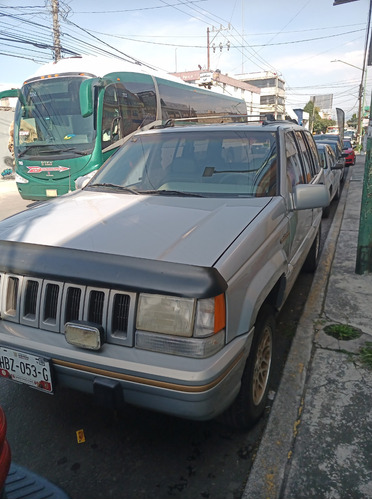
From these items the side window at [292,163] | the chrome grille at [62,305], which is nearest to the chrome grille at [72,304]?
the chrome grille at [62,305]

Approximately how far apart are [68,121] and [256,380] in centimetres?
850

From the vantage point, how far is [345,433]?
7.97 feet

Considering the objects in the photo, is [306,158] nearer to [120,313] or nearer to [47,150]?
[120,313]

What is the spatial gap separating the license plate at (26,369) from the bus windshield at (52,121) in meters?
7.68

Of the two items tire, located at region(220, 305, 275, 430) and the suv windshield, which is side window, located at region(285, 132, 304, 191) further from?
tire, located at region(220, 305, 275, 430)

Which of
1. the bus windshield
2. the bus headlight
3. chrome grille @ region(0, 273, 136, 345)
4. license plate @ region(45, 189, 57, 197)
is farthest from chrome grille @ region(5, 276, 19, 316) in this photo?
the bus headlight

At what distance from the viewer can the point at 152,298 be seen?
6.51ft

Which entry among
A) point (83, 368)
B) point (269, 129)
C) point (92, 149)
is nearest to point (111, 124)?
point (92, 149)

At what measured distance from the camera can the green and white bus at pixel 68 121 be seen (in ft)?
30.4

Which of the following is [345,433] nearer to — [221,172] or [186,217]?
[186,217]

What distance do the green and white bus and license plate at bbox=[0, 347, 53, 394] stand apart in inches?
286

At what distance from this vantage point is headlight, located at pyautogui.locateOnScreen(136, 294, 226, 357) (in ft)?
6.39

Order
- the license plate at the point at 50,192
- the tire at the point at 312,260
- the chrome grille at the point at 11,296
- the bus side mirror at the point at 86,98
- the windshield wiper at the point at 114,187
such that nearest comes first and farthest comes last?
the chrome grille at the point at 11,296 → the windshield wiper at the point at 114,187 → the tire at the point at 312,260 → the bus side mirror at the point at 86,98 → the license plate at the point at 50,192

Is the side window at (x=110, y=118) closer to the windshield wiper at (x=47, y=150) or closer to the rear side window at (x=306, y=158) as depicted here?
the windshield wiper at (x=47, y=150)
